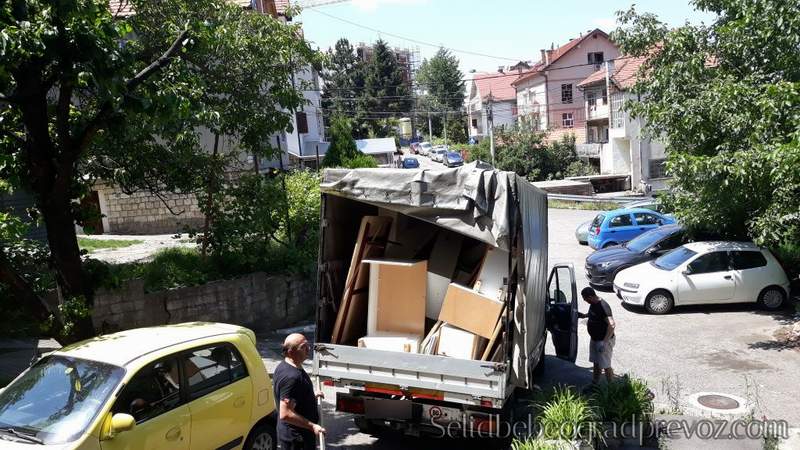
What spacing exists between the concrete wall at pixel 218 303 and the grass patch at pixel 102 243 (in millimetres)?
6828

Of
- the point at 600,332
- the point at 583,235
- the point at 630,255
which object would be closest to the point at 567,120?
the point at 583,235

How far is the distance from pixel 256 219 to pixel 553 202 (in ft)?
79.5

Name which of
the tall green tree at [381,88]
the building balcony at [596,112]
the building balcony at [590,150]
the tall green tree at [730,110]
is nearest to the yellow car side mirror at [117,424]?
the tall green tree at [730,110]

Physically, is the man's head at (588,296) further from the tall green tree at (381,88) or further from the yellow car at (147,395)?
the tall green tree at (381,88)

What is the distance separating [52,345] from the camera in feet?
35.5

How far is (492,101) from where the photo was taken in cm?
6788

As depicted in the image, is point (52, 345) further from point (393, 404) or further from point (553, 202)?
point (553, 202)

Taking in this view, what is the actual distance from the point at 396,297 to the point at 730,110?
373 inches

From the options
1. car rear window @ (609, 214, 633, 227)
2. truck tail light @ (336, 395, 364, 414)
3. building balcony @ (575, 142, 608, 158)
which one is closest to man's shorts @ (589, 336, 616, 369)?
truck tail light @ (336, 395, 364, 414)

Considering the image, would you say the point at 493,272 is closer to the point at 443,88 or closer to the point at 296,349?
the point at 296,349

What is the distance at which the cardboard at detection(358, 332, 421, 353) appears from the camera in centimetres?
697

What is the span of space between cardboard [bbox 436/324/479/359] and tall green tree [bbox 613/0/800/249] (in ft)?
21.8

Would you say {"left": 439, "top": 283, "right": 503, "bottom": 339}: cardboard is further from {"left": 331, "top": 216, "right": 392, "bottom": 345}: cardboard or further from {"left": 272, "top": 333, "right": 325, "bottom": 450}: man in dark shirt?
{"left": 272, "top": 333, "right": 325, "bottom": 450}: man in dark shirt

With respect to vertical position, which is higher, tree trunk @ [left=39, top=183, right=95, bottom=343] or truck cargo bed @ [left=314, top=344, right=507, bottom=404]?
tree trunk @ [left=39, top=183, right=95, bottom=343]
